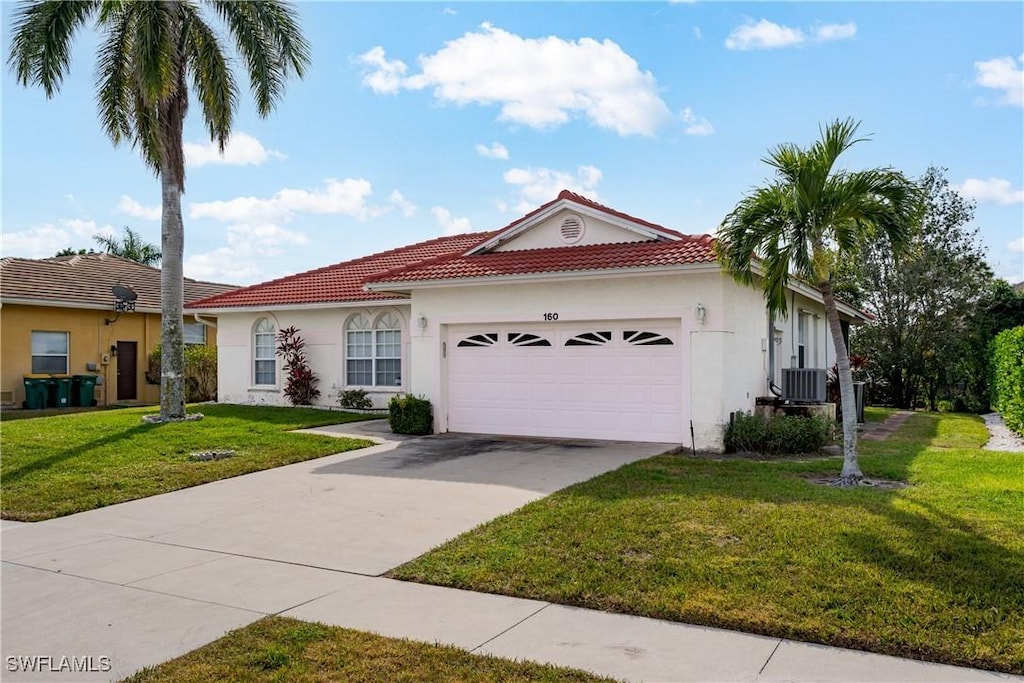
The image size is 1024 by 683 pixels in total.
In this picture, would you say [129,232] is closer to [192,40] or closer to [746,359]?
[192,40]

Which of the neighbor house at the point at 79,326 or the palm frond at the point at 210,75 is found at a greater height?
the palm frond at the point at 210,75

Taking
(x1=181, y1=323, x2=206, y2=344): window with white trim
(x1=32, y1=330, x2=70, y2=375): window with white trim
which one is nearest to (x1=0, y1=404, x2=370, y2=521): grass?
(x1=32, y1=330, x2=70, y2=375): window with white trim

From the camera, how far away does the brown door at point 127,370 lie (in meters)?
24.1

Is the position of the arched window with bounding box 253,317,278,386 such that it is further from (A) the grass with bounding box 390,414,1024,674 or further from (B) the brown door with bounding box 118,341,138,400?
(A) the grass with bounding box 390,414,1024,674

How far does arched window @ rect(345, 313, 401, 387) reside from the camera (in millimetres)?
18422

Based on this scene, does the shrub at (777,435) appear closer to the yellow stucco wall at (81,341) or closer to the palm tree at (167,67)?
the palm tree at (167,67)

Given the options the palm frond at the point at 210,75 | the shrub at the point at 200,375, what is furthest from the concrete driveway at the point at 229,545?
the shrub at the point at 200,375

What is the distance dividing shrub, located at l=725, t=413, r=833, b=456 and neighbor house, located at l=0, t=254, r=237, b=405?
1653 cm

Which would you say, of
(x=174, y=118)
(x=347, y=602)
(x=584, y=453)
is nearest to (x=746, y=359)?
(x=584, y=453)

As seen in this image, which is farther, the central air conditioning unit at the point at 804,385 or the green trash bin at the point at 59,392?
the green trash bin at the point at 59,392

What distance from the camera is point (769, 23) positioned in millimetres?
11055

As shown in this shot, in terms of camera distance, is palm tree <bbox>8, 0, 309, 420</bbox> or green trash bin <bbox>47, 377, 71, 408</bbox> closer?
palm tree <bbox>8, 0, 309, 420</bbox>

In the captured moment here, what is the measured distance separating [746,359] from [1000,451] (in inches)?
165

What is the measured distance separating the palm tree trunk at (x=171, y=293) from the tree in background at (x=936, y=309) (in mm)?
20610
